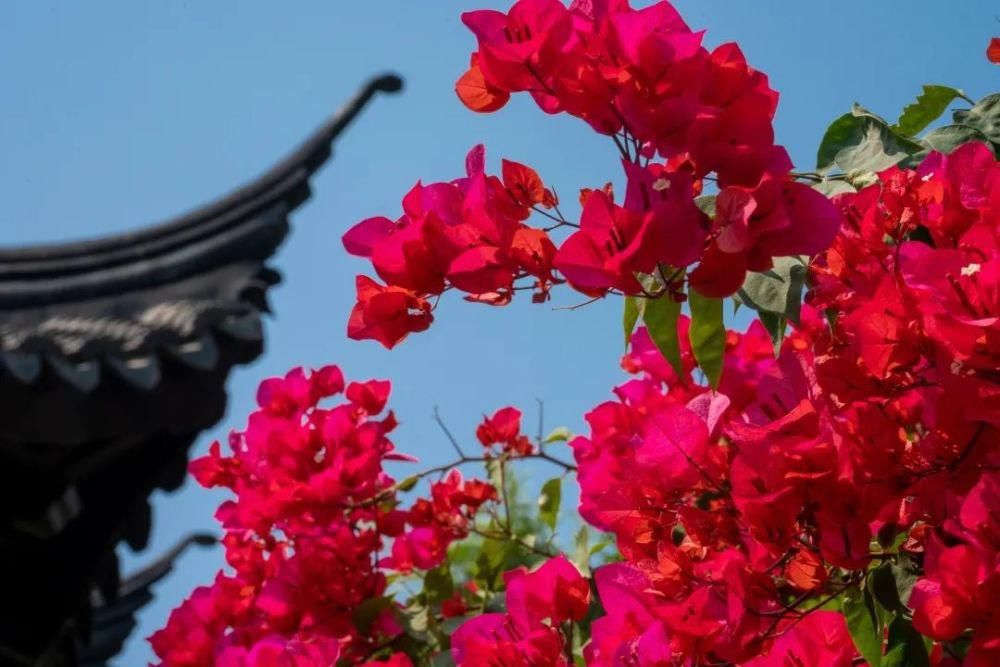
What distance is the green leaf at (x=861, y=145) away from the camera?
3.11 feet

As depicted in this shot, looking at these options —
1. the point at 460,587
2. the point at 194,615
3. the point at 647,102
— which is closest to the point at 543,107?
the point at 647,102

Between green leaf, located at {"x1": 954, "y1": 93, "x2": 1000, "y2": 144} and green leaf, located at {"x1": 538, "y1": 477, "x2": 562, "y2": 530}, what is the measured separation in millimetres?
838

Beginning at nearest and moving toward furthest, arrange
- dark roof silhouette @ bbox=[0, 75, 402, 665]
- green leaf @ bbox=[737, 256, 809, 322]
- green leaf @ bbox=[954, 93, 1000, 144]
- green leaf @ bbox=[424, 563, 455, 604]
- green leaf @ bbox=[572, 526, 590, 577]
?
green leaf @ bbox=[737, 256, 809, 322] < green leaf @ bbox=[954, 93, 1000, 144] < green leaf @ bbox=[572, 526, 590, 577] < green leaf @ bbox=[424, 563, 455, 604] < dark roof silhouette @ bbox=[0, 75, 402, 665]

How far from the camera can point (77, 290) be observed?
6.69ft

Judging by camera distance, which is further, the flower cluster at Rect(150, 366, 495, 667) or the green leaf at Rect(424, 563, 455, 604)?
the green leaf at Rect(424, 563, 455, 604)

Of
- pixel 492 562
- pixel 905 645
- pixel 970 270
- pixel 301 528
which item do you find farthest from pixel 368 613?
pixel 970 270

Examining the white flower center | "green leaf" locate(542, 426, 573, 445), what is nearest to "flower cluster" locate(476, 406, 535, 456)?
"green leaf" locate(542, 426, 573, 445)

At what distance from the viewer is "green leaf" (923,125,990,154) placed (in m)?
0.99

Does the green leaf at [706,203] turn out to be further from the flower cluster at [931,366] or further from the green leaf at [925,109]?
the green leaf at [925,109]

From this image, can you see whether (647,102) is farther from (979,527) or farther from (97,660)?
(97,660)

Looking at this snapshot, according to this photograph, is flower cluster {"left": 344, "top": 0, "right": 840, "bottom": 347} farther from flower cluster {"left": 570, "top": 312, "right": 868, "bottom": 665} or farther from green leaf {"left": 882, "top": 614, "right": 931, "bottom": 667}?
green leaf {"left": 882, "top": 614, "right": 931, "bottom": 667}

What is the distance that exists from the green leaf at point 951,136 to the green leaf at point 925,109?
0.08 m

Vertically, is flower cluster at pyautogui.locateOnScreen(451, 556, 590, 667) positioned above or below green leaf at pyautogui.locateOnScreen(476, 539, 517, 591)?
below

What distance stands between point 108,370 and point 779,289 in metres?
1.30
